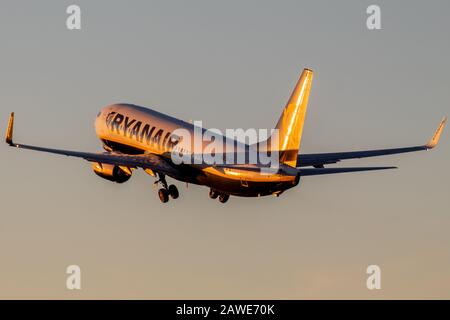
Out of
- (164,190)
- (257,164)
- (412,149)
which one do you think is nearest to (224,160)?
(257,164)

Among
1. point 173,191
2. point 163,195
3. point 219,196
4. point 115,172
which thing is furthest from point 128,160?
point 219,196

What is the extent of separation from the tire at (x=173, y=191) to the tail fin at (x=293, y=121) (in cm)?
1476

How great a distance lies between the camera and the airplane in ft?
238

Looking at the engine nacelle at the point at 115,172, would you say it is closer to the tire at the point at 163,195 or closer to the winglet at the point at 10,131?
the tire at the point at 163,195

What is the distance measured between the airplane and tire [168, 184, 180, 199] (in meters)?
0.02

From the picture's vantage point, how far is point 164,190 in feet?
282

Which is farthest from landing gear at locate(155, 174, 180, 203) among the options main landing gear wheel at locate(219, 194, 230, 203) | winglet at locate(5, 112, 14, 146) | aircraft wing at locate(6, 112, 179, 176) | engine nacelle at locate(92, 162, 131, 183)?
winglet at locate(5, 112, 14, 146)

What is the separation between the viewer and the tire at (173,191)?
85.7 metres

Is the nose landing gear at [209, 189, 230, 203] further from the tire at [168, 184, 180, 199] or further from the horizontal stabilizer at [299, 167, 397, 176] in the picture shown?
the horizontal stabilizer at [299, 167, 397, 176]

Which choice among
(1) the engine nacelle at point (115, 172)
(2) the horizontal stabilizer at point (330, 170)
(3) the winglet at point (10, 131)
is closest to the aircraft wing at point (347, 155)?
(2) the horizontal stabilizer at point (330, 170)

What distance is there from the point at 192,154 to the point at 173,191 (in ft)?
16.3
